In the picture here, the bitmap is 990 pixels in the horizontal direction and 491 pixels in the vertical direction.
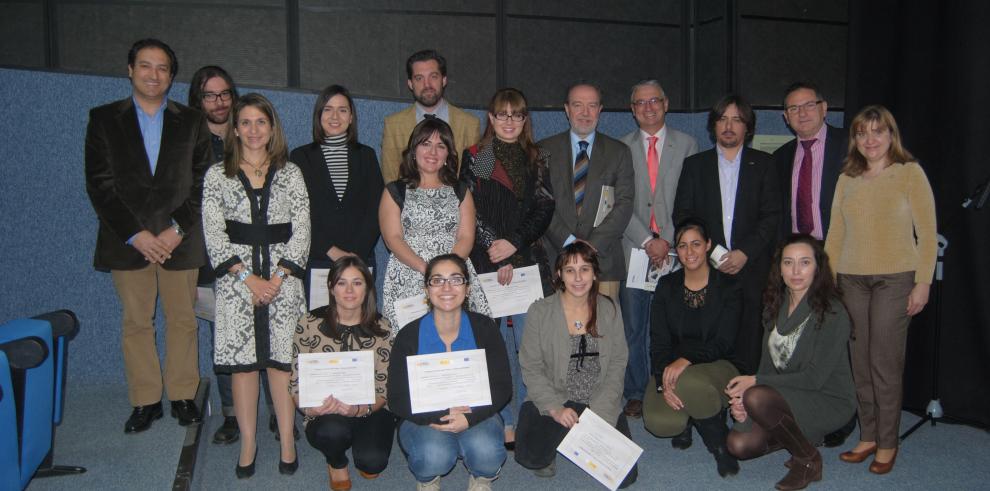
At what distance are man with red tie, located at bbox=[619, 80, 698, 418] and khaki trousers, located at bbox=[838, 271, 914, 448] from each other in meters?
1.02

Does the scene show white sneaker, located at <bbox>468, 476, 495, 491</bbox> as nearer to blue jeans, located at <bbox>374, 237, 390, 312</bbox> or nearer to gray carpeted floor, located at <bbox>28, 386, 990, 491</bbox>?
gray carpeted floor, located at <bbox>28, 386, 990, 491</bbox>

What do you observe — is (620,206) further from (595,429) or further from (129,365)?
(129,365)

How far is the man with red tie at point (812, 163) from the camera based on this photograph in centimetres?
362

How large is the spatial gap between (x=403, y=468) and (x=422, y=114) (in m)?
1.74

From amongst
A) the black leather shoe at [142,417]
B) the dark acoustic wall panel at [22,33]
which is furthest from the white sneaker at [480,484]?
the dark acoustic wall panel at [22,33]

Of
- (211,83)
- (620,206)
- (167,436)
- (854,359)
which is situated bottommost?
(167,436)

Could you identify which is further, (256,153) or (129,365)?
(129,365)

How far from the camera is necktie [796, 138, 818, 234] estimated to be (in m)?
3.64

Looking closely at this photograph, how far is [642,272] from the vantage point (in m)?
3.85

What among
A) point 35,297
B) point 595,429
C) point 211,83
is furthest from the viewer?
point 35,297

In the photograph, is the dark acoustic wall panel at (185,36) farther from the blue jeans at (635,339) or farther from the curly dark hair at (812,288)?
the curly dark hair at (812,288)

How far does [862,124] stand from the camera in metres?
3.24

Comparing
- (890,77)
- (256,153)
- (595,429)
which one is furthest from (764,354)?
(256,153)

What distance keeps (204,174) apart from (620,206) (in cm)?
198
